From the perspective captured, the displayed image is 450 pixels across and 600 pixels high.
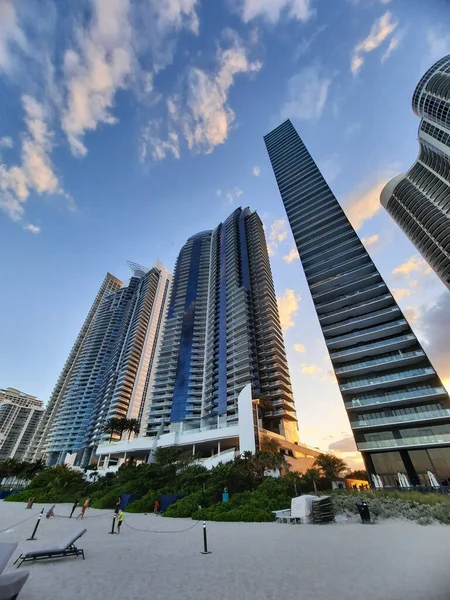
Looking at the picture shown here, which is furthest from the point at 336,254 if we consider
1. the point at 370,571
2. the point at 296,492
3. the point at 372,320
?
the point at 370,571

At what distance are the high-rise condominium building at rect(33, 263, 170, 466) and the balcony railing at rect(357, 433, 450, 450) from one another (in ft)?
278

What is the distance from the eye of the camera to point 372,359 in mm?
45156

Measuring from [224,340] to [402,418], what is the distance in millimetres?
49977

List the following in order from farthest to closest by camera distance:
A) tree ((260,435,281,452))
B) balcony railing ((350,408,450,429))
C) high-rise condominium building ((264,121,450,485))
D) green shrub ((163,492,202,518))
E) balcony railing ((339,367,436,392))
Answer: tree ((260,435,281,452))
balcony railing ((339,367,436,392))
high-rise condominium building ((264,121,450,485))
balcony railing ((350,408,450,429))
green shrub ((163,492,202,518))

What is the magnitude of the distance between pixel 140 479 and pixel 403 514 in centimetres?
2790

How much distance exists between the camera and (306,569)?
24.4ft

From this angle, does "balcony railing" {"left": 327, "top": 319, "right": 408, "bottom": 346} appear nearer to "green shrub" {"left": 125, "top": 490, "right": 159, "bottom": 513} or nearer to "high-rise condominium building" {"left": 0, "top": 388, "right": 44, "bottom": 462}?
"green shrub" {"left": 125, "top": 490, "right": 159, "bottom": 513}

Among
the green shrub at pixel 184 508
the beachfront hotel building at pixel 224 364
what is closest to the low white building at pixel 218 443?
the beachfront hotel building at pixel 224 364

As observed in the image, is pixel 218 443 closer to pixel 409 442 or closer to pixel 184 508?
pixel 409 442

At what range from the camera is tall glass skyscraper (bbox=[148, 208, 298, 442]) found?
2665 inches

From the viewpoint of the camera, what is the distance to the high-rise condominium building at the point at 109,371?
328ft

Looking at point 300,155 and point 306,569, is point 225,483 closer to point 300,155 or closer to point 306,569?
point 306,569

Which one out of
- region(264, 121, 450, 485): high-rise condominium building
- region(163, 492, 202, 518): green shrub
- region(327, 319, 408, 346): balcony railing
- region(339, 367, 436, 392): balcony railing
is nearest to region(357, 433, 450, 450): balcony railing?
region(264, 121, 450, 485): high-rise condominium building

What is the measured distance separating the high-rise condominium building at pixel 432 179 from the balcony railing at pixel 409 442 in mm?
44651
